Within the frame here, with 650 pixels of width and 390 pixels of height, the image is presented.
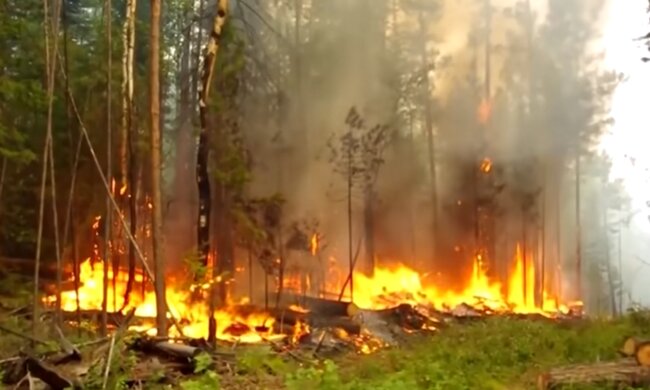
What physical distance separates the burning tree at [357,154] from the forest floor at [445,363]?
13.8 meters

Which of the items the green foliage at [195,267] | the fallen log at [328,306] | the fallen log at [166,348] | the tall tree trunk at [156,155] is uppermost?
the tall tree trunk at [156,155]

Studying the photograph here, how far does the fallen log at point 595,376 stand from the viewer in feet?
23.7

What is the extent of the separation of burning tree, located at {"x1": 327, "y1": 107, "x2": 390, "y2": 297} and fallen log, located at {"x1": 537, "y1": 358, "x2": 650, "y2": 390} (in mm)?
17259

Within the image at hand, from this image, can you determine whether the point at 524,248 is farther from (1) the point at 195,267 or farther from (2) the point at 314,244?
(1) the point at 195,267

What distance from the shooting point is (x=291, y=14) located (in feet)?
95.5

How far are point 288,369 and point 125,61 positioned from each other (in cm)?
1014

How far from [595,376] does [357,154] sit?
18852 mm

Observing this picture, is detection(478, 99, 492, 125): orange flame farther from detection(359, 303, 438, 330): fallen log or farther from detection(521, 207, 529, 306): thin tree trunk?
detection(359, 303, 438, 330): fallen log

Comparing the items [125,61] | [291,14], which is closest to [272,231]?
[125,61]

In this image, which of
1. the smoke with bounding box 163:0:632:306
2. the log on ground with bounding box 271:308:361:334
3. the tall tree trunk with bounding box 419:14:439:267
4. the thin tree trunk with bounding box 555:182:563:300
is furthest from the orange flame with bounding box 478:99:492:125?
the log on ground with bounding box 271:308:361:334

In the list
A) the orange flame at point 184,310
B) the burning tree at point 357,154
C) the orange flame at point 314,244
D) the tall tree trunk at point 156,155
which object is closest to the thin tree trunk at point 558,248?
the burning tree at point 357,154

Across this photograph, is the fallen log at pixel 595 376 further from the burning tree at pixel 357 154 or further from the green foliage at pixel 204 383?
the burning tree at pixel 357 154

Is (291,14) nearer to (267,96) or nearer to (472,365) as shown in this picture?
(267,96)

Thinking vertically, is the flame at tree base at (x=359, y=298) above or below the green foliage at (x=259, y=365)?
below
